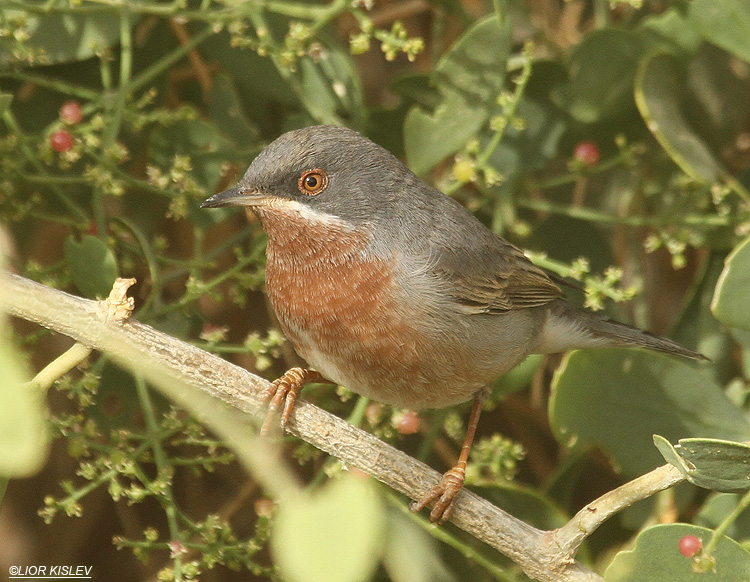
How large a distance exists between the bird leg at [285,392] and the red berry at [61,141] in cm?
109

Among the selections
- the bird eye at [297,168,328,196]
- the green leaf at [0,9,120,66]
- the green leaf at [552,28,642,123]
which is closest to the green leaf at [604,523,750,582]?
the bird eye at [297,168,328,196]

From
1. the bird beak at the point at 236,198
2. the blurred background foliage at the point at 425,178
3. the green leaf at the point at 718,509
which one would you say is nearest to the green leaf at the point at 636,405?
the blurred background foliage at the point at 425,178

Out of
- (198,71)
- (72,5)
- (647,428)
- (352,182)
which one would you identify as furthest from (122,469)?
(198,71)

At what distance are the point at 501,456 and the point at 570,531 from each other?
2.12 feet

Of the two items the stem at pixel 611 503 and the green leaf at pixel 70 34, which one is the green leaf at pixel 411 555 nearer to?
the stem at pixel 611 503

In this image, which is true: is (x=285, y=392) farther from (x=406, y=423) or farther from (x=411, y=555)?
(x=411, y=555)

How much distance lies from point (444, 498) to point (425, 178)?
1862 millimetres

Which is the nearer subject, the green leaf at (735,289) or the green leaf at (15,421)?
the green leaf at (15,421)

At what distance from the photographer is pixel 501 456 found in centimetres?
313

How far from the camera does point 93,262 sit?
2645mm

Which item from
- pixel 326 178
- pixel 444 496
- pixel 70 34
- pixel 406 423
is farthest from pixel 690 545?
pixel 70 34

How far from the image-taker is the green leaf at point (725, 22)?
305 cm

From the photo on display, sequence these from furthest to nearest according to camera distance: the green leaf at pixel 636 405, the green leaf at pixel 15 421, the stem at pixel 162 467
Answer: the green leaf at pixel 636 405
the stem at pixel 162 467
the green leaf at pixel 15 421

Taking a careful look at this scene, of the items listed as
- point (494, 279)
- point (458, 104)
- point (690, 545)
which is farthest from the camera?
point (458, 104)
